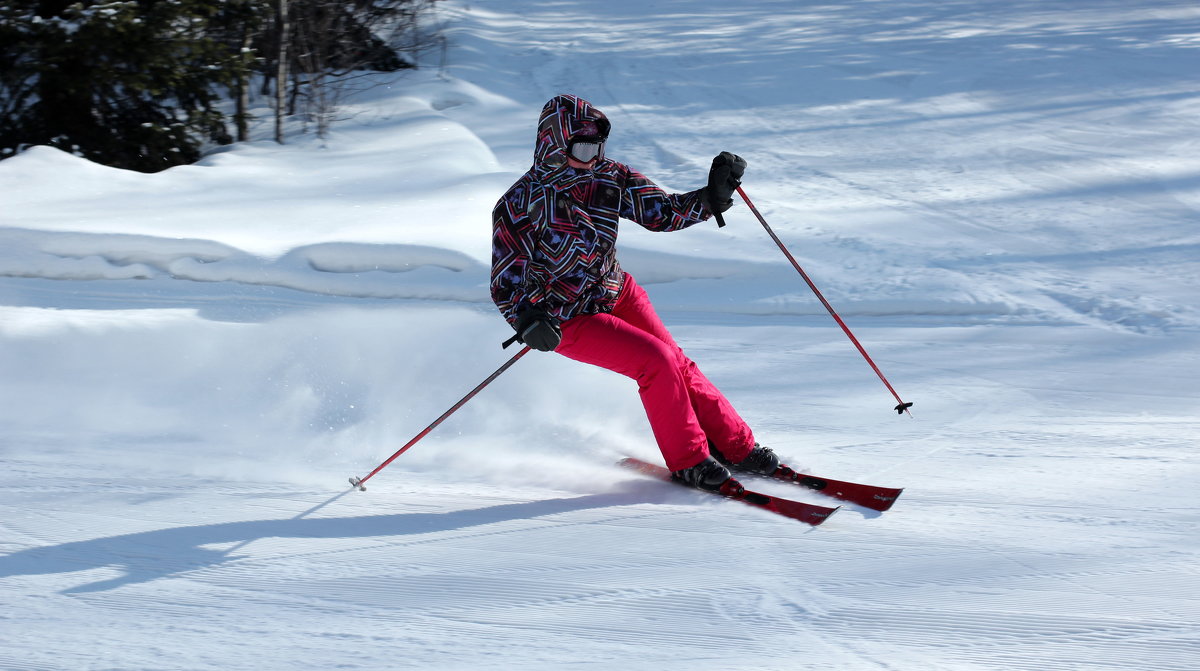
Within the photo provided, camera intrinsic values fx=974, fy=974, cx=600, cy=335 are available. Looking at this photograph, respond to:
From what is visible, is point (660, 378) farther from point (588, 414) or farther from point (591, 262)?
point (588, 414)

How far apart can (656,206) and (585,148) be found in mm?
357

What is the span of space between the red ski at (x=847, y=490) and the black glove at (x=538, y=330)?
100cm

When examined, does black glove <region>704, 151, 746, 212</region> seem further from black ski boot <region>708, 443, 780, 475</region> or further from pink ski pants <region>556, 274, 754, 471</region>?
black ski boot <region>708, 443, 780, 475</region>

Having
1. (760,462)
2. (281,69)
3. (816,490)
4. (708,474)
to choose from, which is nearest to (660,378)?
(708,474)

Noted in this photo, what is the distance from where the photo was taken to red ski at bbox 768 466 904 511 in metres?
3.23

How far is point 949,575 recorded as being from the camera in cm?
270

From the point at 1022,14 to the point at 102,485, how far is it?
554 inches

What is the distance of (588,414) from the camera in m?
4.16

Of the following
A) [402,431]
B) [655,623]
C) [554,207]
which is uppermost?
[554,207]

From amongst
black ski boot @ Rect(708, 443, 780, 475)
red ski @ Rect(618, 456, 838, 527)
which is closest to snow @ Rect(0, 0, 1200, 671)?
red ski @ Rect(618, 456, 838, 527)

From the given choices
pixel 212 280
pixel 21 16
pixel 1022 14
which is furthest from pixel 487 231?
pixel 1022 14

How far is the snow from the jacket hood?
1.11 metres

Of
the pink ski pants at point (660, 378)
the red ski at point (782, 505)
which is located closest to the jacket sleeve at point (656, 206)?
the pink ski pants at point (660, 378)

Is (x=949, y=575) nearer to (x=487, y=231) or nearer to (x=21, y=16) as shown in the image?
(x=487, y=231)
